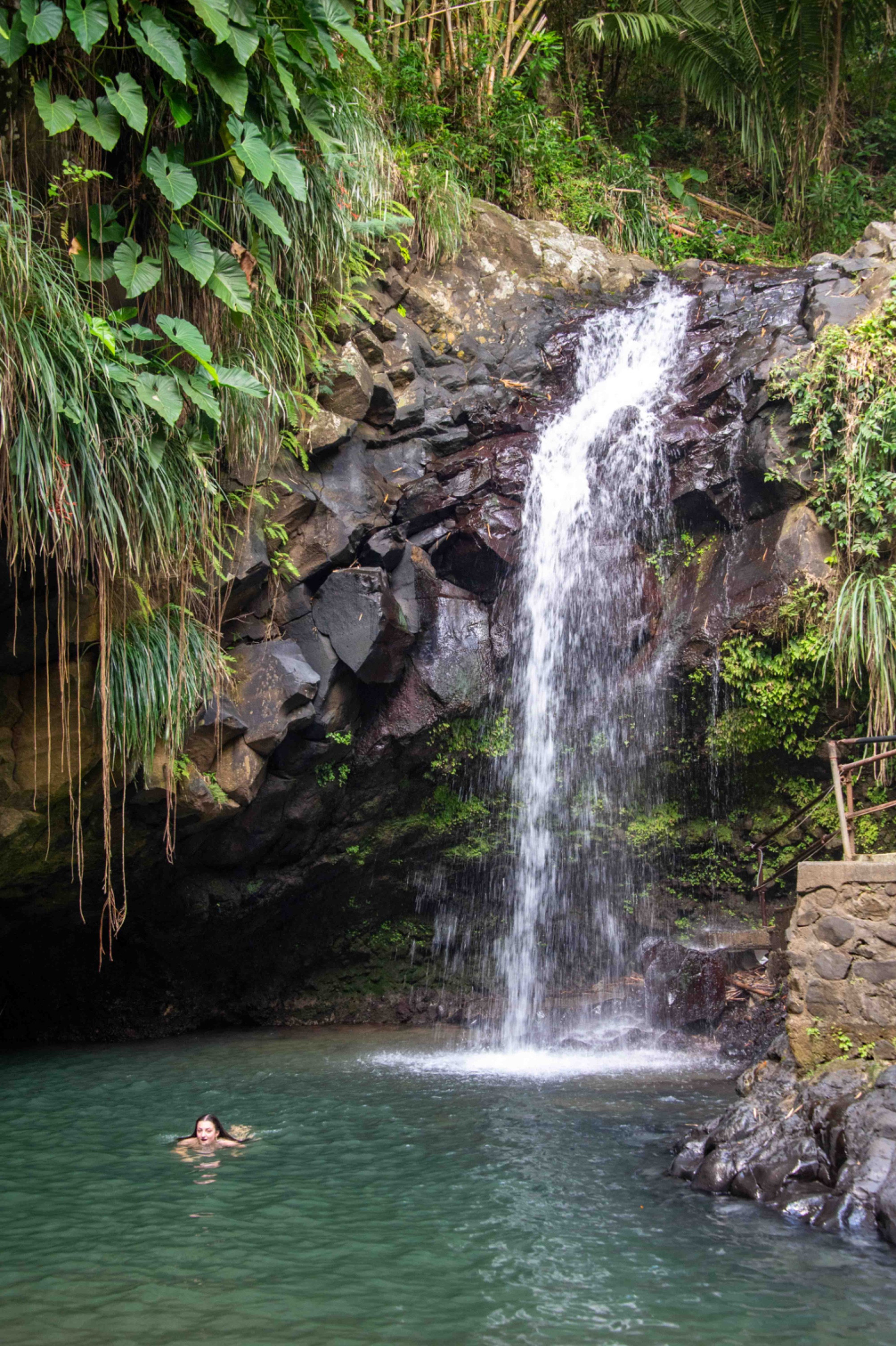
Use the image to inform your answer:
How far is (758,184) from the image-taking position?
15.8 meters

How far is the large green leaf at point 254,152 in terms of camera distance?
6496mm

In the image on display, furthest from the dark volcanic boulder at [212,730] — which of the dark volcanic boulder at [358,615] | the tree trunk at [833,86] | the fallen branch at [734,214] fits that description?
the tree trunk at [833,86]

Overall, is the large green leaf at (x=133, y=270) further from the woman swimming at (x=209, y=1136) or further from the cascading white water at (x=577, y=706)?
the woman swimming at (x=209, y=1136)

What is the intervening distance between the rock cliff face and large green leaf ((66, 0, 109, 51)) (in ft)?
9.85

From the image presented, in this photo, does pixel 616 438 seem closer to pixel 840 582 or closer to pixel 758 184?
pixel 840 582

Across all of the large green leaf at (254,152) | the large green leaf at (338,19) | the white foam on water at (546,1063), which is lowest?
Result: the white foam on water at (546,1063)

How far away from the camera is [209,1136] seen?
5.87 metres

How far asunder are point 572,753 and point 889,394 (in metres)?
4.24

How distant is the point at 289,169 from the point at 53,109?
151 centimetres

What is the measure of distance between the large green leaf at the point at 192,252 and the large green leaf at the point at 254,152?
563 millimetres

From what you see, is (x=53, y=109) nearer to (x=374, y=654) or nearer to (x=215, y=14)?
(x=215, y=14)

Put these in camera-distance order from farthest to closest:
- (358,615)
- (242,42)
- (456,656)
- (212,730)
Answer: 1. (456,656)
2. (358,615)
3. (212,730)
4. (242,42)

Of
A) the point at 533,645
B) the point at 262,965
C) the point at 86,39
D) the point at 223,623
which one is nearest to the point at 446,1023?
the point at 262,965

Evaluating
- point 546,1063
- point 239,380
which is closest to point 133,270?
point 239,380
